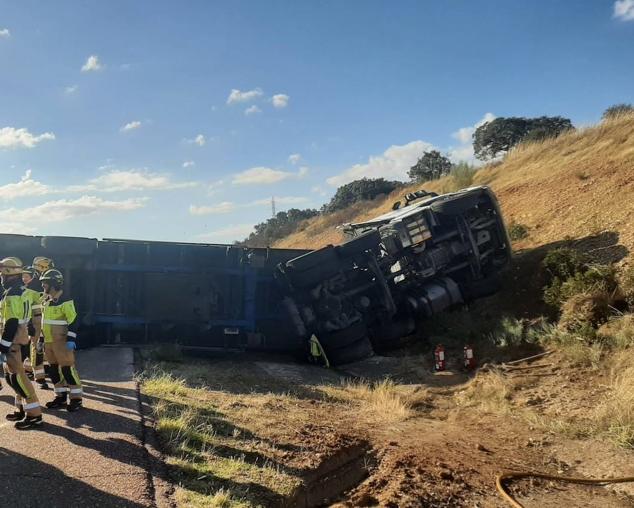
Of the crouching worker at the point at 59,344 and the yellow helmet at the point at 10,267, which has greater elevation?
the yellow helmet at the point at 10,267

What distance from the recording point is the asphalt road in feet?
12.4

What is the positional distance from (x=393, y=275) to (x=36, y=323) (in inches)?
237

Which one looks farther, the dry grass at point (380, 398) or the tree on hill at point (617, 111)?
the tree on hill at point (617, 111)

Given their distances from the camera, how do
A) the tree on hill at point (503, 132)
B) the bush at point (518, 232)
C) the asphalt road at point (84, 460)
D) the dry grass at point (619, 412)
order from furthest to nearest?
the tree on hill at point (503, 132) < the bush at point (518, 232) < the dry grass at point (619, 412) < the asphalt road at point (84, 460)

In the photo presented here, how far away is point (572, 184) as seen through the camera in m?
14.9

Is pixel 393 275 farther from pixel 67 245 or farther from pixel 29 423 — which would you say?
pixel 29 423

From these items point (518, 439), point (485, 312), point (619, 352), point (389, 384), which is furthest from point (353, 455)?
point (485, 312)

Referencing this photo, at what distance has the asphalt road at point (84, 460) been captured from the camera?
12.4 feet

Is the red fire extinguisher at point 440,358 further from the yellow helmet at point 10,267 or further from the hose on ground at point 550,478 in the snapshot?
the yellow helmet at point 10,267

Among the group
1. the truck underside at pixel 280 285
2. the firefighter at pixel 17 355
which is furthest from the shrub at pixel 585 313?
the firefighter at pixel 17 355

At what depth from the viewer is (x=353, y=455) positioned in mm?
5289

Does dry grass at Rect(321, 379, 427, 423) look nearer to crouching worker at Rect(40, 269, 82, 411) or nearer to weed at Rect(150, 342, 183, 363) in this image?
weed at Rect(150, 342, 183, 363)

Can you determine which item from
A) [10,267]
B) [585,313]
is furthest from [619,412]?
[10,267]

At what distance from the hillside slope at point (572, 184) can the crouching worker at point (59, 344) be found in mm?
9499
